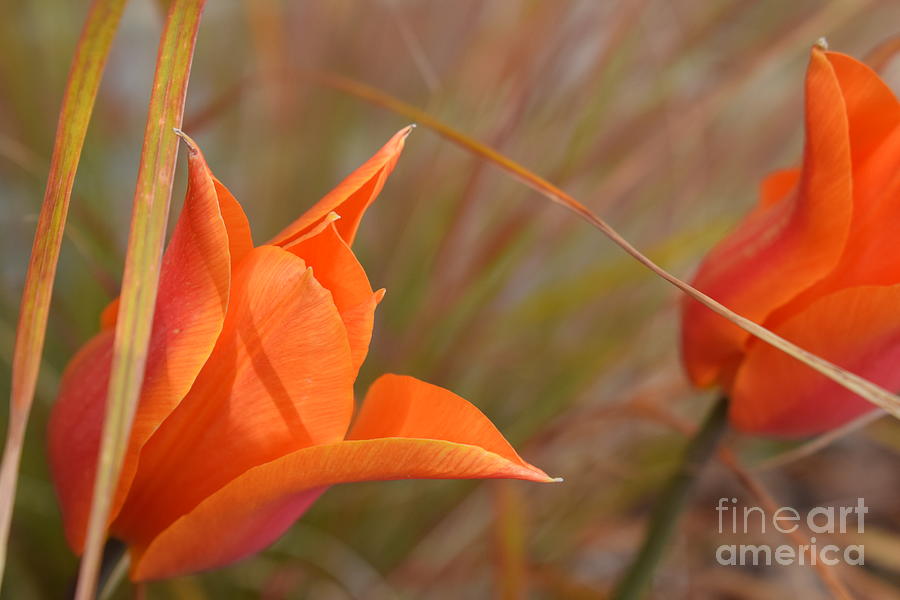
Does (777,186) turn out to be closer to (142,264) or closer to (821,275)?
(821,275)

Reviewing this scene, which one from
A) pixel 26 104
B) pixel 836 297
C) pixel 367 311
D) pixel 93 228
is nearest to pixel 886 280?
pixel 836 297

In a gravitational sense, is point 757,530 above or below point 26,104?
below

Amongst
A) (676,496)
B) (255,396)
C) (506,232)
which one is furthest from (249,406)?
(506,232)

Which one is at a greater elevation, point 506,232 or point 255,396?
point 506,232

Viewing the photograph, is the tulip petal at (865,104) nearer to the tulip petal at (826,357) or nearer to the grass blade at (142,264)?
the tulip petal at (826,357)

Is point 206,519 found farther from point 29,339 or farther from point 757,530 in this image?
point 757,530

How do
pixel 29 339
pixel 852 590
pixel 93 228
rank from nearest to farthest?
pixel 29 339
pixel 93 228
pixel 852 590

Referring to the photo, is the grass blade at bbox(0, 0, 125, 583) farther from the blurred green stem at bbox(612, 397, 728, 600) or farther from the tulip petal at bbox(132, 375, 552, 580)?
the blurred green stem at bbox(612, 397, 728, 600)
